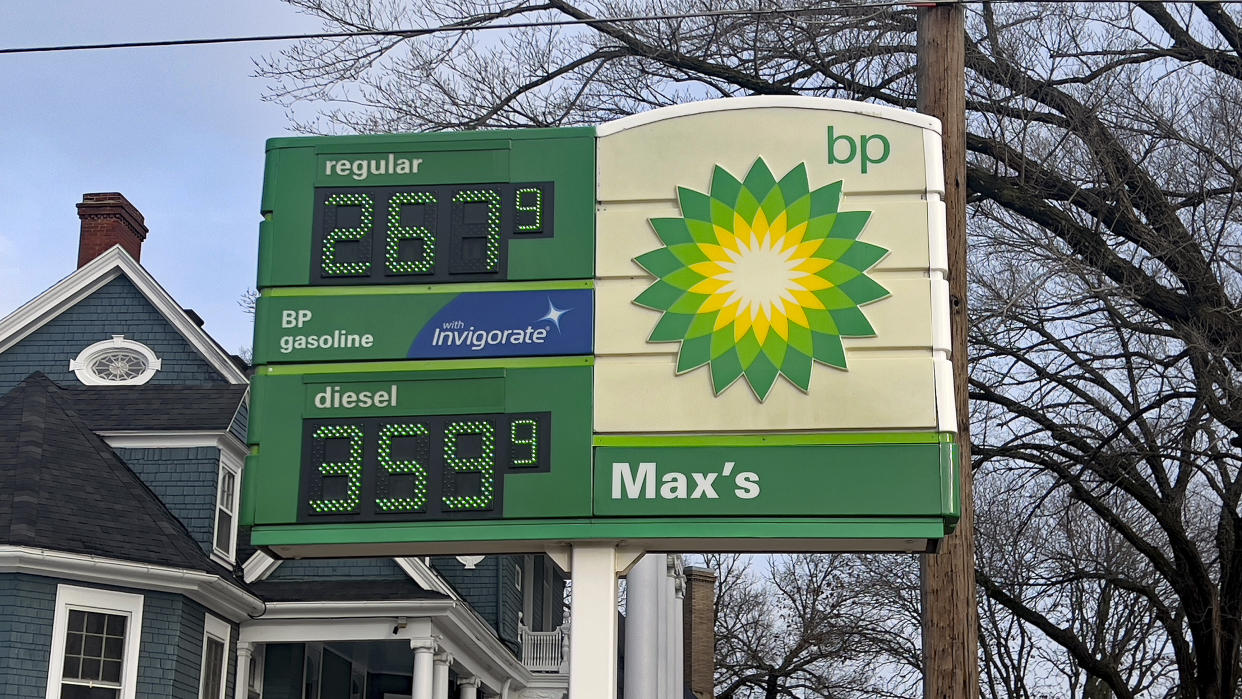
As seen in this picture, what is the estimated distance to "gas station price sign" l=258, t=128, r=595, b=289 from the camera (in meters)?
9.77

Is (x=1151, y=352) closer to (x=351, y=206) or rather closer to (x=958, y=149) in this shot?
(x=958, y=149)

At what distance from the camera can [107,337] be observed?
2419cm

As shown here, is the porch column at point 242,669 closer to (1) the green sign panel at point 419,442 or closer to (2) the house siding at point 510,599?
(2) the house siding at point 510,599

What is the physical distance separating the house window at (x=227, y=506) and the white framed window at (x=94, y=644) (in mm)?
2380

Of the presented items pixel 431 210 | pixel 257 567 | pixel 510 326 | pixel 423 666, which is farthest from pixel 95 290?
pixel 510 326

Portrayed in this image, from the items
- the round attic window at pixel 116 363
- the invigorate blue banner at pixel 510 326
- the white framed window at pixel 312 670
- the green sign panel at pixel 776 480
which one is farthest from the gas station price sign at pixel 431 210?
the white framed window at pixel 312 670

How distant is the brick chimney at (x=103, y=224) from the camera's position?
26.4m

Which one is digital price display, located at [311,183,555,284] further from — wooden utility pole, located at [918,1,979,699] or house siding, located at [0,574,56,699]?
house siding, located at [0,574,56,699]

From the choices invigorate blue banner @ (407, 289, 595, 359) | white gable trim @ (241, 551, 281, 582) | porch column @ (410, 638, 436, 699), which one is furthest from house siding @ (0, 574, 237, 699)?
invigorate blue banner @ (407, 289, 595, 359)

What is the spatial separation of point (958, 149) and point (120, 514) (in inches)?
528

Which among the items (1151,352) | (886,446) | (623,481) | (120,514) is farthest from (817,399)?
(120,514)

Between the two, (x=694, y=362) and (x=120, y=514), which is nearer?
(x=694, y=362)

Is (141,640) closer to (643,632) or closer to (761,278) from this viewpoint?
(643,632)

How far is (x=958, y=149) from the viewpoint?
1066 centimetres
